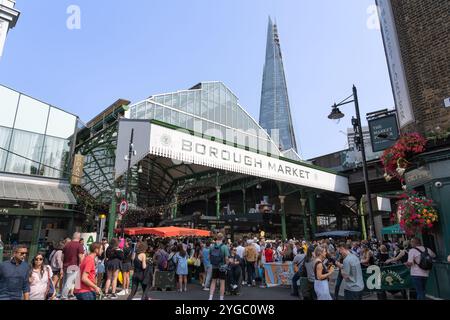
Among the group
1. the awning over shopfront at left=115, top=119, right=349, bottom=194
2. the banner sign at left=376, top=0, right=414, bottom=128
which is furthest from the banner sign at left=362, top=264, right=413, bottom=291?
the awning over shopfront at left=115, top=119, right=349, bottom=194

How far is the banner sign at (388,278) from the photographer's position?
26.0 feet

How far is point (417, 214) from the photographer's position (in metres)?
8.04

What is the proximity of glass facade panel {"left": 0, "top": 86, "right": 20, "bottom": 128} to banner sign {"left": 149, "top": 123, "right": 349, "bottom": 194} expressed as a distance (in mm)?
12842

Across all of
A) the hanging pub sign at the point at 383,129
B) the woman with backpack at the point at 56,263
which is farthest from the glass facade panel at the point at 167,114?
the woman with backpack at the point at 56,263

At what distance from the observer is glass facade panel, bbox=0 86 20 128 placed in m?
19.5

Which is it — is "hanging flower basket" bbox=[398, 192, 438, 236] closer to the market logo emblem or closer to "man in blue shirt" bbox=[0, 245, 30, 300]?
"man in blue shirt" bbox=[0, 245, 30, 300]

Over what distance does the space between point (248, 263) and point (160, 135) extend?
267 inches

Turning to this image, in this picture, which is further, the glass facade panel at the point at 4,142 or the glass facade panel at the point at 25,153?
the glass facade panel at the point at 25,153

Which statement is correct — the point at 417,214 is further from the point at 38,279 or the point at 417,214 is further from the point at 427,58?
the point at 38,279

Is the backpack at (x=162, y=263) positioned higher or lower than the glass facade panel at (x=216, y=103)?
lower

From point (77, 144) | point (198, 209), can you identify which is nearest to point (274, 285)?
point (77, 144)

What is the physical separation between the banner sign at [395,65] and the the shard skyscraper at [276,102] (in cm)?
13704

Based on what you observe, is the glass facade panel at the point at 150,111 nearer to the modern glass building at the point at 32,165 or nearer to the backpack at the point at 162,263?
the modern glass building at the point at 32,165

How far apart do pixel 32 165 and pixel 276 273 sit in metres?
17.7
